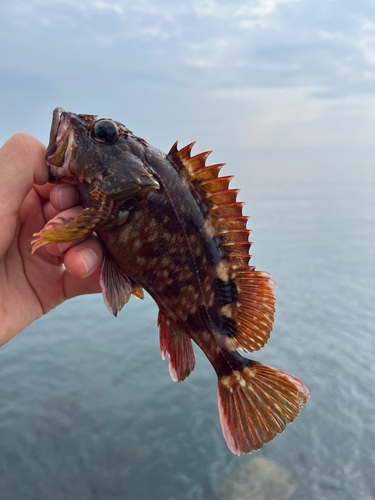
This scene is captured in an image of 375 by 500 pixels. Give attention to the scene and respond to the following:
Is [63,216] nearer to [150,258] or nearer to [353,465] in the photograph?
[150,258]

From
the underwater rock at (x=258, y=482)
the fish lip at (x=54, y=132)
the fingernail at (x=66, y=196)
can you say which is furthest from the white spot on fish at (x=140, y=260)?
the underwater rock at (x=258, y=482)

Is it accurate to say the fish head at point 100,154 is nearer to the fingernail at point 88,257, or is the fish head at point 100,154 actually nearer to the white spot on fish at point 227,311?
→ the fingernail at point 88,257

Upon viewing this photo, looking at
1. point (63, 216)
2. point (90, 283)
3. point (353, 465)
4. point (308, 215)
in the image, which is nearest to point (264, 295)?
point (63, 216)

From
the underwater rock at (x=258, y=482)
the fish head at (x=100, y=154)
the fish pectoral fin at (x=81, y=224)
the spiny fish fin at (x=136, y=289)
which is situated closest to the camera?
the fish pectoral fin at (x=81, y=224)

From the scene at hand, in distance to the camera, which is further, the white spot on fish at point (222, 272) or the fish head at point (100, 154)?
the white spot on fish at point (222, 272)

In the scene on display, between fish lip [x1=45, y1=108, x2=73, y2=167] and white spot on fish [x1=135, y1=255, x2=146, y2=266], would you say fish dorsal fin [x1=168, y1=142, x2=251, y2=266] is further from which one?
fish lip [x1=45, y1=108, x2=73, y2=167]

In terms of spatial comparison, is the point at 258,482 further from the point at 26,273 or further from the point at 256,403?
the point at 26,273
